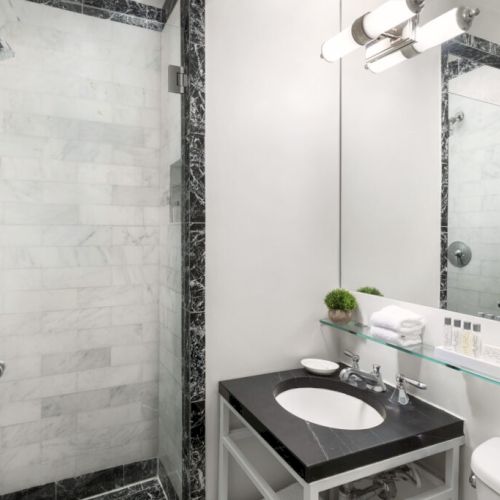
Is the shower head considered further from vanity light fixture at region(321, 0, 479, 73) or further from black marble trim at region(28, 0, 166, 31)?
black marble trim at region(28, 0, 166, 31)

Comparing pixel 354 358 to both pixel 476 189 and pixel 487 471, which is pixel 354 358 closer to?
pixel 487 471

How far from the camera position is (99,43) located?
1906 mm

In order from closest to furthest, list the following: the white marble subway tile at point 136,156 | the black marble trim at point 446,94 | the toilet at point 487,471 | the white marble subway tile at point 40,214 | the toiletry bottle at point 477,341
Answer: the toilet at point 487,471 → the toiletry bottle at point 477,341 → the black marble trim at point 446,94 → the white marble subway tile at point 40,214 → the white marble subway tile at point 136,156

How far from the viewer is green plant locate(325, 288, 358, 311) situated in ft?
5.53

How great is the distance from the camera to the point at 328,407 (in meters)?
1.55

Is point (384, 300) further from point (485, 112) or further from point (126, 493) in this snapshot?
point (126, 493)

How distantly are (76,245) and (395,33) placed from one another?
1.75m

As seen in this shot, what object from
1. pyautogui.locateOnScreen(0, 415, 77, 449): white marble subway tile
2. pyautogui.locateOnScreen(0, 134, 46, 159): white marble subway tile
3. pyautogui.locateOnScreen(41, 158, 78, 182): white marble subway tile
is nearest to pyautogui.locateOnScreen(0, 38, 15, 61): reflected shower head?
pyautogui.locateOnScreen(0, 134, 46, 159): white marble subway tile

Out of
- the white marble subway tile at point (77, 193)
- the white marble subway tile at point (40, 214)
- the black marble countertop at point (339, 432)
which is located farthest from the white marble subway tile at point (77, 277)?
the black marble countertop at point (339, 432)

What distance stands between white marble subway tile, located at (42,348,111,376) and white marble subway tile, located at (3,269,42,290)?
0.36m

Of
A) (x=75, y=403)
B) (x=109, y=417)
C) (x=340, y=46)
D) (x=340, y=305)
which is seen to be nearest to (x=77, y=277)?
(x=75, y=403)

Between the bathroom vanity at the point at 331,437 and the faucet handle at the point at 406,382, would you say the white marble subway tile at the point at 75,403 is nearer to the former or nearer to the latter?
the bathroom vanity at the point at 331,437

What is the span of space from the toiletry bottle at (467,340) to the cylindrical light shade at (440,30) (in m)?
0.99

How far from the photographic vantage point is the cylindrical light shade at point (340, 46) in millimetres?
1508
